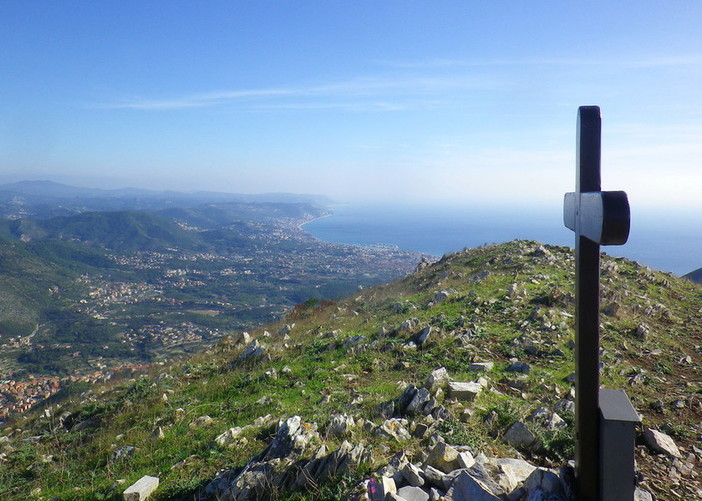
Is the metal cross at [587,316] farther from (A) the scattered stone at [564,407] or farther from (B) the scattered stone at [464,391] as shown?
(B) the scattered stone at [464,391]

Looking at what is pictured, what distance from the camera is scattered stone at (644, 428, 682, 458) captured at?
4.45 m

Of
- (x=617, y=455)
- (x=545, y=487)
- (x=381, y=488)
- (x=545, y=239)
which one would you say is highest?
(x=617, y=455)

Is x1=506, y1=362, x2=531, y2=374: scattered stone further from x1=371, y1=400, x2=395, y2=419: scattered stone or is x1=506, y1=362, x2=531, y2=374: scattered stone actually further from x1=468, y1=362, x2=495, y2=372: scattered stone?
x1=371, y1=400, x2=395, y2=419: scattered stone

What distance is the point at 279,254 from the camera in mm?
128125

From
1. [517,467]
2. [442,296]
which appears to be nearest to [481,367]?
[517,467]

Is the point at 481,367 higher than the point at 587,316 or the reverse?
the reverse

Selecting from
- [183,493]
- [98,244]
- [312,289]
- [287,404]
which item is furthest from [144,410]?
[98,244]

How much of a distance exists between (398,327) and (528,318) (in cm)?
304

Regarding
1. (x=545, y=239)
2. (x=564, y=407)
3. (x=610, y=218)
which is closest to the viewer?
(x=610, y=218)

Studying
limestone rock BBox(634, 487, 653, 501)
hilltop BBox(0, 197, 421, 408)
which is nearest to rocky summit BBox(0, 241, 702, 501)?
limestone rock BBox(634, 487, 653, 501)

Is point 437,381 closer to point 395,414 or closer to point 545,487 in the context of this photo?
point 395,414

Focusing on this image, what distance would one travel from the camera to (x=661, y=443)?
14.8ft

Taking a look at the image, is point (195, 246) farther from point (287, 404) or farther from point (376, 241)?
point (287, 404)

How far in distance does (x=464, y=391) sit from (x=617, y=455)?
319 cm
